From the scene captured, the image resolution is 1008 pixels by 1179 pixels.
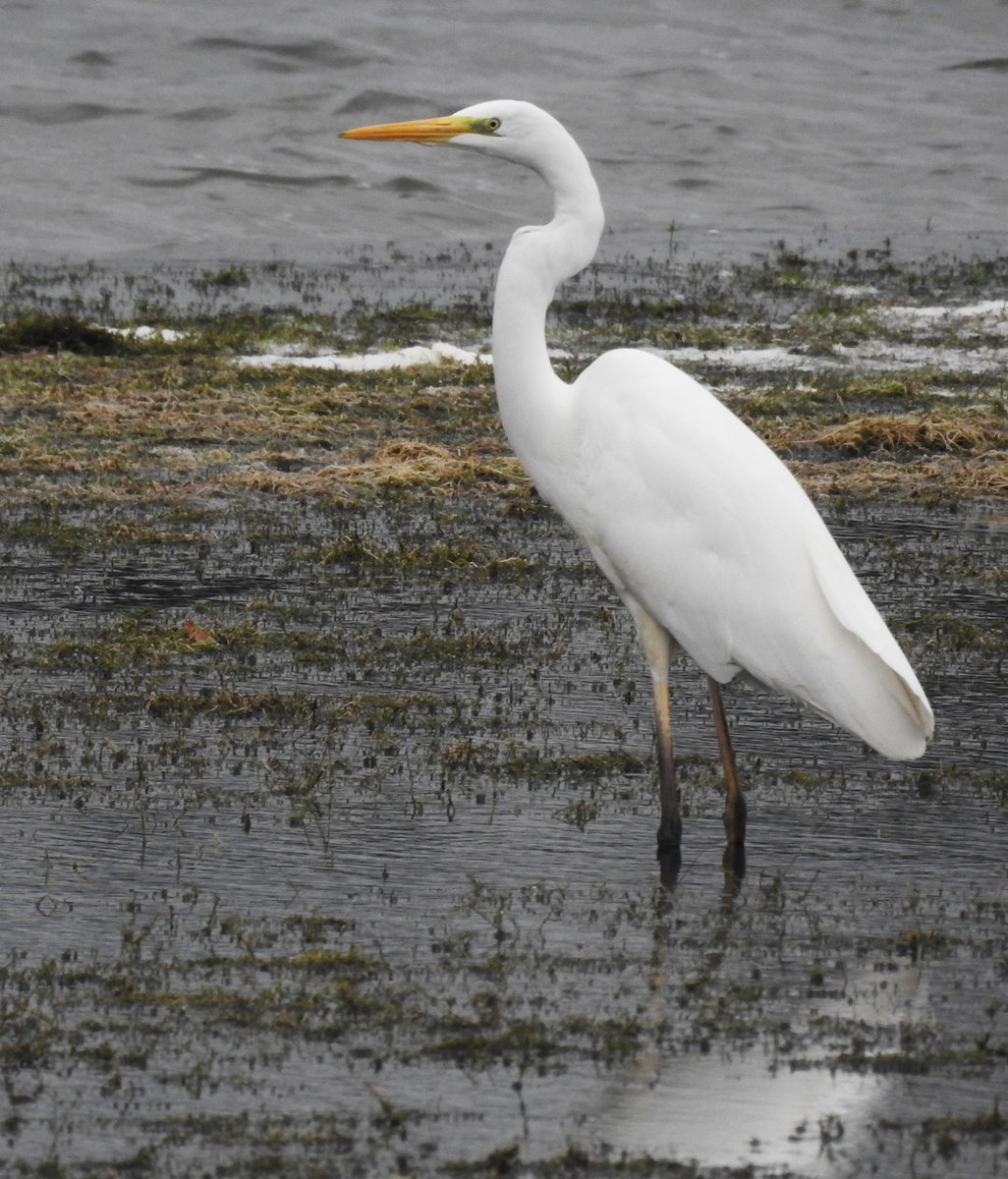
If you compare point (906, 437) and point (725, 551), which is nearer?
point (725, 551)

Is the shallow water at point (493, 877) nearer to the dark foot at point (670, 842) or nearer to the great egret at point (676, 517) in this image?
the dark foot at point (670, 842)

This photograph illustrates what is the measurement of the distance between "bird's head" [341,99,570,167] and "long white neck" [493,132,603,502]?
0.06 m

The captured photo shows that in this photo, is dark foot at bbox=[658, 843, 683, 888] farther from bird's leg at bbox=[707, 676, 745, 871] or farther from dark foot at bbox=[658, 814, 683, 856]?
bird's leg at bbox=[707, 676, 745, 871]

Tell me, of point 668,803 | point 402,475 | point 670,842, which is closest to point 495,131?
point 668,803

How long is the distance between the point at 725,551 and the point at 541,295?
98 cm

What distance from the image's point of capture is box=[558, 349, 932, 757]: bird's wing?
553 centimetres

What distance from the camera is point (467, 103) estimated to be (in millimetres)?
23953

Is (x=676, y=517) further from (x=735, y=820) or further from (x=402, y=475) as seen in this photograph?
(x=402, y=475)

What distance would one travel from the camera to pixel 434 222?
65.2 ft

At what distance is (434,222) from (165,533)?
453 inches

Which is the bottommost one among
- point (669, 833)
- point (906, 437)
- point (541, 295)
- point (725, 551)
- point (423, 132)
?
point (669, 833)

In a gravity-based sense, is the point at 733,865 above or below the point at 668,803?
below

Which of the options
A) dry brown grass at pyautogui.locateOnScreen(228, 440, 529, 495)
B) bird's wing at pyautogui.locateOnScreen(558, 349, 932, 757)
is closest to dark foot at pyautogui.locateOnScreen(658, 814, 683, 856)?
bird's wing at pyautogui.locateOnScreen(558, 349, 932, 757)

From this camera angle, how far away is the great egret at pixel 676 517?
5.55 meters
